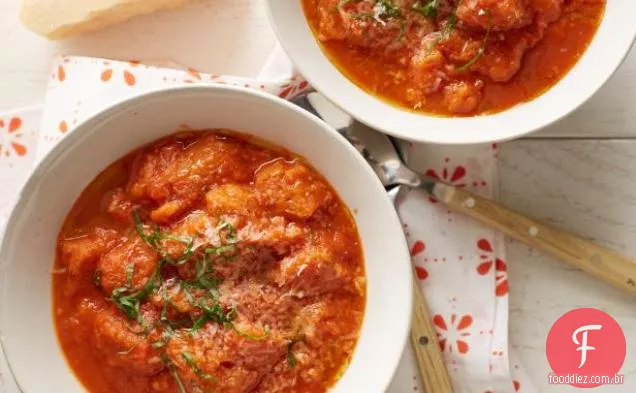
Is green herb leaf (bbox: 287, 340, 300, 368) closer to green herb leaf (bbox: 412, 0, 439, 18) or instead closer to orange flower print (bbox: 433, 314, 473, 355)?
orange flower print (bbox: 433, 314, 473, 355)

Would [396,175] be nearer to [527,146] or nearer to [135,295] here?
[527,146]

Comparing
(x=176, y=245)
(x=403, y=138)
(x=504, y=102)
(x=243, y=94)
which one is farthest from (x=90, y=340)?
(x=504, y=102)

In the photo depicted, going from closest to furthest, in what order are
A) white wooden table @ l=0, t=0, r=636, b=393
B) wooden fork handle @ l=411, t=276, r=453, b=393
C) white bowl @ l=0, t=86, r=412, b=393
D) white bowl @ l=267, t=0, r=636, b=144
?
1. white bowl @ l=0, t=86, r=412, b=393
2. white bowl @ l=267, t=0, r=636, b=144
3. wooden fork handle @ l=411, t=276, r=453, b=393
4. white wooden table @ l=0, t=0, r=636, b=393

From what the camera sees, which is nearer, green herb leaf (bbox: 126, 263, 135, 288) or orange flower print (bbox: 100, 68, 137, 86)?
green herb leaf (bbox: 126, 263, 135, 288)

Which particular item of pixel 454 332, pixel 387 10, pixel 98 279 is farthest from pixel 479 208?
pixel 98 279

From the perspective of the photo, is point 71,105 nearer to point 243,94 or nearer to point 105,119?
point 105,119

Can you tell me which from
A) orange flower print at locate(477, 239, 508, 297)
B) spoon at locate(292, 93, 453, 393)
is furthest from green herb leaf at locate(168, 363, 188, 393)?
orange flower print at locate(477, 239, 508, 297)

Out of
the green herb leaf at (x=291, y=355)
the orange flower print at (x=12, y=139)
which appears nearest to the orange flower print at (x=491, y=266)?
the green herb leaf at (x=291, y=355)
